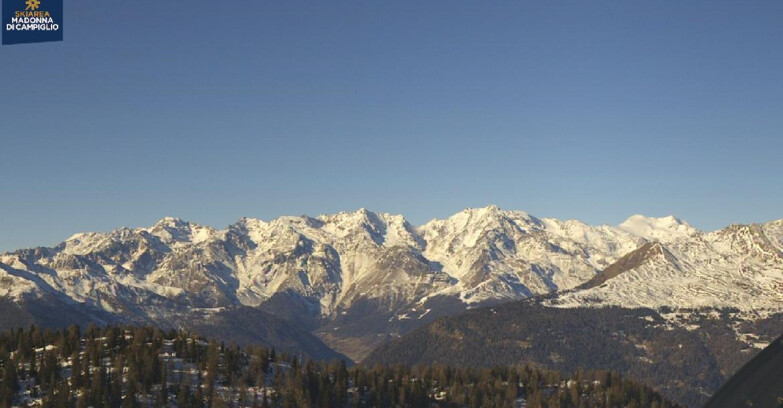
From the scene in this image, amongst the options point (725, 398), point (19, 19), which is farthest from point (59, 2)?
point (725, 398)

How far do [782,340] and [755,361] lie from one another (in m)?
1.56

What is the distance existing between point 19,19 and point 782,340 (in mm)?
165847

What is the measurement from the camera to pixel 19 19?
165 metres

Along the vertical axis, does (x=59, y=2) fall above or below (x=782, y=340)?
above

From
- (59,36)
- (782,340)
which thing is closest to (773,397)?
(782,340)

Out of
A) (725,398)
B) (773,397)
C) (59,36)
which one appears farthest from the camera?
(59,36)

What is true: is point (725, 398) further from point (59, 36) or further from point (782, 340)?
point (59, 36)

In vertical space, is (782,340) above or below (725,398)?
above

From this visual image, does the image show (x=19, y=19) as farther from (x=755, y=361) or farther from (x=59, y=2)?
(x=755, y=361)

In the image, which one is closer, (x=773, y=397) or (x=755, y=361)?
(x=773, y=397)

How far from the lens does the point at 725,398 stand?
2986 centimetres

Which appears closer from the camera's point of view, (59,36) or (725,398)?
(725,398)

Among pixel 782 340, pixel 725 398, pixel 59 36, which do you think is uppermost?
pixel 59 36

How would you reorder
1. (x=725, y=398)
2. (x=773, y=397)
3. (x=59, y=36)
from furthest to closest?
1. (x=59, y=36)
2. (x=725, y=398)
3. (x=773, y=397)
